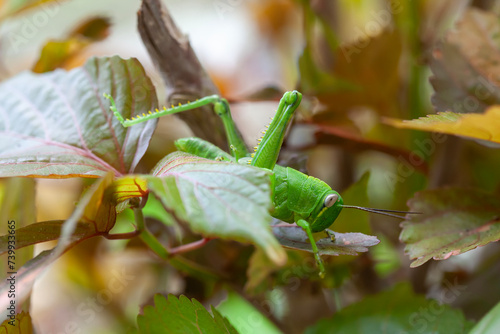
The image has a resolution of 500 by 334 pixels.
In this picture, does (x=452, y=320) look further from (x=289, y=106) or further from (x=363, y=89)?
(x=363, y=89)

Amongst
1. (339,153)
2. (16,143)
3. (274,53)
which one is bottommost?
(339,153)

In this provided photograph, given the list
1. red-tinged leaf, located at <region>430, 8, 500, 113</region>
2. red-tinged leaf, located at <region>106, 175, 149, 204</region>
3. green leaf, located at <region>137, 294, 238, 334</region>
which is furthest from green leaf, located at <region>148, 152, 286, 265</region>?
red-tinged leaf, located at <region>430, 8, 500, 113</region>

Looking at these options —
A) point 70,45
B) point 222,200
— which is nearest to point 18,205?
point 70,45

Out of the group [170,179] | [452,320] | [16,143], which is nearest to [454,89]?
[452,320]

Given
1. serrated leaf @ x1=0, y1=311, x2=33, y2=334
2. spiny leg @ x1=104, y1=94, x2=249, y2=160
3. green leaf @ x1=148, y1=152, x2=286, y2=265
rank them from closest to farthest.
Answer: green leaf @ x1=148, y1=152, x2=286, y2=265 → serrated leaf @ x1=0, y1=311, x2=33, y2=334 → spiny leg @ x1=104, y1=94, x2=249, y2=160

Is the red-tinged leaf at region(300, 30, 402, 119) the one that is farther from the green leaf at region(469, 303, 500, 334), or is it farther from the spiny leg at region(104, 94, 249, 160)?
the green leaf at region(469, 303, 500, 334)
